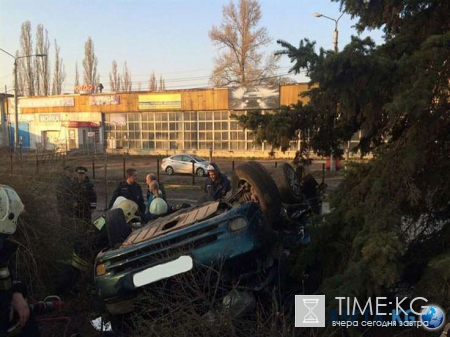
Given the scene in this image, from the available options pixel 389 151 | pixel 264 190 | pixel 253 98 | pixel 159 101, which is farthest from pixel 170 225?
pixel 159 101

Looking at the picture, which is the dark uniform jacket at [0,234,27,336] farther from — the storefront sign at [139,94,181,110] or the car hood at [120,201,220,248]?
the storefront sign at [139,94,181,110]

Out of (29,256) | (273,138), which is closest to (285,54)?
(273,138)

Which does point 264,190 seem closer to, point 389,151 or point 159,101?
point 389,151

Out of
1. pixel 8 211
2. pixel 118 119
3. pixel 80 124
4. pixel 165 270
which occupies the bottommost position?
pixel 165 270

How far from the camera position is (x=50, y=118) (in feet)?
136

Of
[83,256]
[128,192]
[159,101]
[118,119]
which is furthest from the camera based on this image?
[118,119]

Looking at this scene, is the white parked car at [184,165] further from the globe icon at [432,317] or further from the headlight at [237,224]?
the globe icon at [432,317]

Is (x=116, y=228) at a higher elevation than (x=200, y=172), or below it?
higher

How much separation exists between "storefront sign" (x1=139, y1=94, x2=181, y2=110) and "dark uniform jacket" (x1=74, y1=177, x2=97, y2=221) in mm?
30826

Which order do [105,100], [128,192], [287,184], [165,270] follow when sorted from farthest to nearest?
[105,100] < [128,192] < [287,184] < [165,270]

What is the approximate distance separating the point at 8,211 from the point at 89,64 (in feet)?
180

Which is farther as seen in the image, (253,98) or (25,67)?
(25,67)

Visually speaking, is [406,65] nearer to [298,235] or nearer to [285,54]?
[285,54]

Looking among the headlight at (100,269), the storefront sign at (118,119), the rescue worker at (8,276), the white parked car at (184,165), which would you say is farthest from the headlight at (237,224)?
the storefront sign at (118,119)
